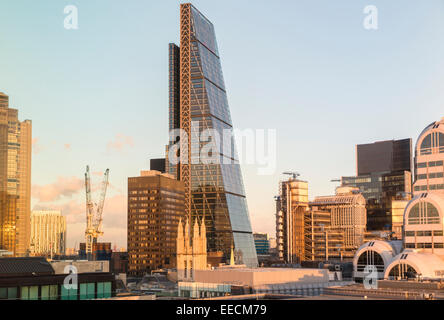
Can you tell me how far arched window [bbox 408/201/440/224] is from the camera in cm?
15038

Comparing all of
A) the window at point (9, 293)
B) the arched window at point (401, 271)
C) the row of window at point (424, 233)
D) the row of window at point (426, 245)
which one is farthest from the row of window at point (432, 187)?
the window at point (9, 293)

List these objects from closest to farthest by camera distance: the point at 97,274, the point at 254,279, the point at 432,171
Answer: the point at 97,274, the point at 254,279, the point at 432,171

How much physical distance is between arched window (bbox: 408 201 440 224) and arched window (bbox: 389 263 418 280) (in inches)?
711

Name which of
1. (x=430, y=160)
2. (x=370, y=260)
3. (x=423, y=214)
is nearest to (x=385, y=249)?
(x=370, y=260)

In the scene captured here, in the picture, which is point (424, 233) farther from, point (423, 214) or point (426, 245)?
point (423, 214)

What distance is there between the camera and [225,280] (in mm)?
127000

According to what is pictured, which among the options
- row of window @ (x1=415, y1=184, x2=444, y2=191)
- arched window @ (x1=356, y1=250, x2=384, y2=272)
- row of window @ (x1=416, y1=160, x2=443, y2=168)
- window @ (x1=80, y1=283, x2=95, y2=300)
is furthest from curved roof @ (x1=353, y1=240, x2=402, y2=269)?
window @ (x1=80, y1=283, x2=95, y2=300)

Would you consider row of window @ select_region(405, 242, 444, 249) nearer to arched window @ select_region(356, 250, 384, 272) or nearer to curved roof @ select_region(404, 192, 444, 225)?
curved roof @ select_region(404, 192, 444, 225)

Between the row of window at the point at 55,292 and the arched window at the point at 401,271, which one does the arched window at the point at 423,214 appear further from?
the row of window at the point at 55,292

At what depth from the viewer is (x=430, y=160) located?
550ft
